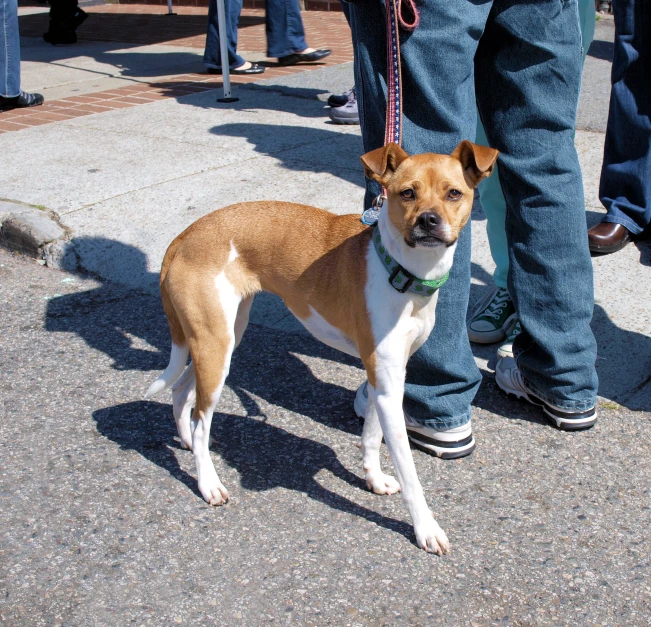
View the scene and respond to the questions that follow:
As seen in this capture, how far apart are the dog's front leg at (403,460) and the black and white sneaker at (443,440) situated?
1.54 ft

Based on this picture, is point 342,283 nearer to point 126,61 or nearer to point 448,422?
→ point 448,422

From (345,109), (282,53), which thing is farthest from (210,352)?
(282,53)

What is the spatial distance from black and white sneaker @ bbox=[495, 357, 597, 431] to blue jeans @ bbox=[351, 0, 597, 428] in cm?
5

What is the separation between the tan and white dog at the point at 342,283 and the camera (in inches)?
105

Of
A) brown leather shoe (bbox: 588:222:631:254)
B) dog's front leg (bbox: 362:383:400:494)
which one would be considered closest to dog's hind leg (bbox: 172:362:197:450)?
dog's front leg (bbox: 362:383:400:494)

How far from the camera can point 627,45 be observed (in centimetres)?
466

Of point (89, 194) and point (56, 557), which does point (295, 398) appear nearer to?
point (56, 557)

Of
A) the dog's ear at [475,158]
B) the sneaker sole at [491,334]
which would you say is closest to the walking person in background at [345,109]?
the sneaker sole at [491,334]

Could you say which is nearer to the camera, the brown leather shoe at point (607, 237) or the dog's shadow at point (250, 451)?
the dog's shadow at point (250, 451)

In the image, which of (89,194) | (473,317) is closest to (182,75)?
(89,194)

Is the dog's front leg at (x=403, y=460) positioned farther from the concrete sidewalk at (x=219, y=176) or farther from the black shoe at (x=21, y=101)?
the black shoe at (x=21, y=101)

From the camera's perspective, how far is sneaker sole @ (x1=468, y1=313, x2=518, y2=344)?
4.11 metres

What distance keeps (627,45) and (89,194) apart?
12.1ft

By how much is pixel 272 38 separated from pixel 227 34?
0.92 m
